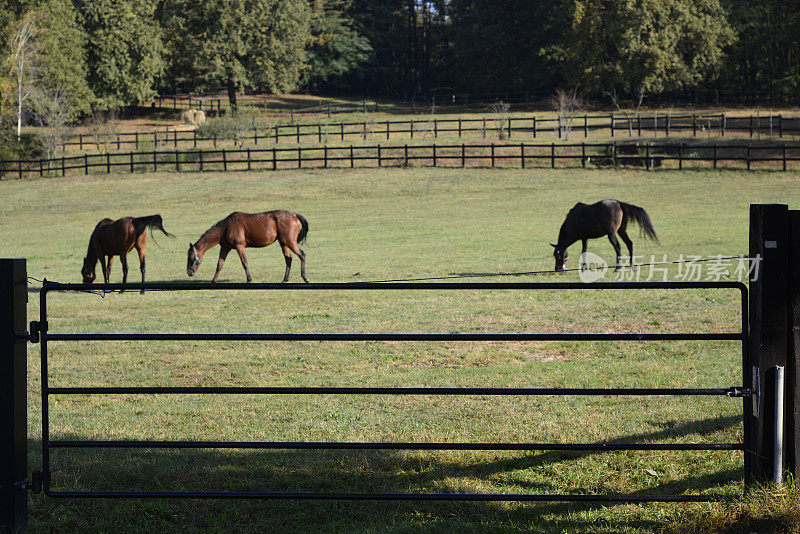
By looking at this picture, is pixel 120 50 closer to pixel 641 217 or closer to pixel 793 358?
pixel 641 217

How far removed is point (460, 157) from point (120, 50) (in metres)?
42.9

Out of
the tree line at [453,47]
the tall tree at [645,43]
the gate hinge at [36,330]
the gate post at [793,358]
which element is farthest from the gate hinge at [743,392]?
the tall tree at [645,43]

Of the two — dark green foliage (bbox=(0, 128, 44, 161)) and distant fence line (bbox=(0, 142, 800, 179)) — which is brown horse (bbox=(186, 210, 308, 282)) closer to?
distant fence line (bbox=(0, 142, 800, 179))

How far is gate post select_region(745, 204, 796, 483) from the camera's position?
397 cm

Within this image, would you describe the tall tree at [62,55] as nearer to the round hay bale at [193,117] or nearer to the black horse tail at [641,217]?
the round hay bale at [193,117]

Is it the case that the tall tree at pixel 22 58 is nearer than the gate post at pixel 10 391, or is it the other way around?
the gate post at pixel 10 391

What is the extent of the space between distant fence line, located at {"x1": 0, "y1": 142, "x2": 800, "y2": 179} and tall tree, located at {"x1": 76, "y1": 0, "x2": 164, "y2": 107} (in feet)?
76.6

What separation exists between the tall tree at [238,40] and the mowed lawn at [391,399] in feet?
172

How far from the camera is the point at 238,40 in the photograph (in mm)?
72562

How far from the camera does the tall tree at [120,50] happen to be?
6938 centimetres

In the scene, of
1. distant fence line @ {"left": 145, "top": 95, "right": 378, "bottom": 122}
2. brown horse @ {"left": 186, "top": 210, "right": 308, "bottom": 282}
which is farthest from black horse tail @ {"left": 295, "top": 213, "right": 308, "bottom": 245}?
distant fence line @ {"left": 145, "top": 95, "right": 378, "bottom": 122}

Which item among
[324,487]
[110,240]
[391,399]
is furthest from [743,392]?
[110,240]

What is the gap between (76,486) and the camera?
4820 millimetres

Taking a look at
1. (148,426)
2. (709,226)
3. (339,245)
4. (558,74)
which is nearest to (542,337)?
(148,426)
